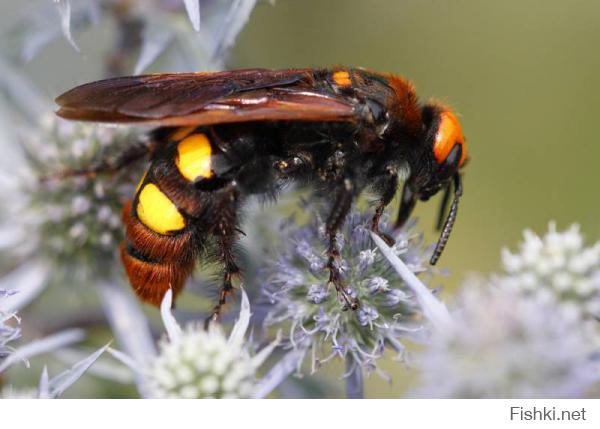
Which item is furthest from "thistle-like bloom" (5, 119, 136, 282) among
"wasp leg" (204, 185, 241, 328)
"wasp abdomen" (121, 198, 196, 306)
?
"wasp leg" (204, 185, 241, 328)

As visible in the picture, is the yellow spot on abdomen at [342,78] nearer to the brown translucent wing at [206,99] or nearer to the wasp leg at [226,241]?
the brown translucent wing at [206,99]

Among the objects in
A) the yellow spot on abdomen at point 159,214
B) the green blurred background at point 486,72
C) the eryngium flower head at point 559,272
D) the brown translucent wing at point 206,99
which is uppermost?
the green blurred background at point 486,72

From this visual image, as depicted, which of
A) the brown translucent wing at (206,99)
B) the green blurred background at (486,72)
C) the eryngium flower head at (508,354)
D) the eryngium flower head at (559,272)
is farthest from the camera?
the green blurred background at (486,72)

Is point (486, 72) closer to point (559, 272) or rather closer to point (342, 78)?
point (342, 78)

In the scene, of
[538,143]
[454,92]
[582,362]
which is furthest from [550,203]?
[582,362]

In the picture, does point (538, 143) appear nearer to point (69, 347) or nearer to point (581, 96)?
point (581, 96)

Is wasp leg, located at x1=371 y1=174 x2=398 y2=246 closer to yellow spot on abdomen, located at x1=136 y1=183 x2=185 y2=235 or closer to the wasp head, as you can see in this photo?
the wasp head

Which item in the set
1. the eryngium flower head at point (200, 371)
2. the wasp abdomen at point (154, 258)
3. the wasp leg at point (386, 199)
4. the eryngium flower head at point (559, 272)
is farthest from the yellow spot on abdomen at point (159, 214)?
the eryngium flower head at point (559, 272)
